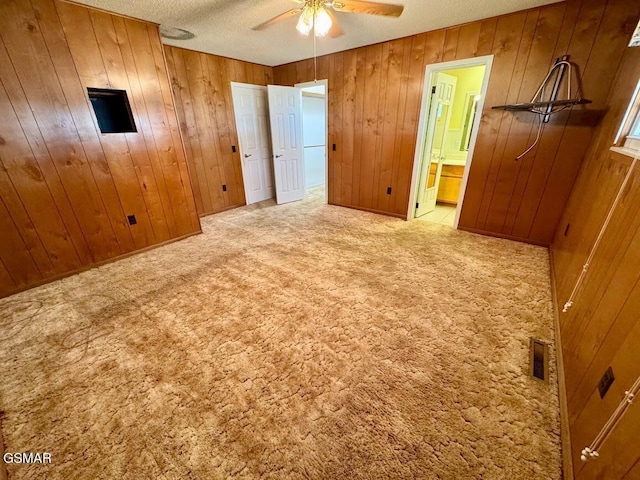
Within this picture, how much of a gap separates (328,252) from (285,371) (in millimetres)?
1588

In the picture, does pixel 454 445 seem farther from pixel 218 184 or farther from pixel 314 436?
pixel 218 184

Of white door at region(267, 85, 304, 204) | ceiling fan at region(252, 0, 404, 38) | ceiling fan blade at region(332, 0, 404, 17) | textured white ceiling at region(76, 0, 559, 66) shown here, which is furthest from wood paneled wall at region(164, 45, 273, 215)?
ceiling fan blade at region(332, 0, 404, 17)

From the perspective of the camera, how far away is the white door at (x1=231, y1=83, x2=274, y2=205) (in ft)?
13.9

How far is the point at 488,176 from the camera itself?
306cm

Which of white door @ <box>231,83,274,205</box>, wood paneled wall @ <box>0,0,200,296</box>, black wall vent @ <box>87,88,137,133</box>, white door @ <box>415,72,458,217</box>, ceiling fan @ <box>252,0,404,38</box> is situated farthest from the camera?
white door @ <box>231,83,274,205</box>

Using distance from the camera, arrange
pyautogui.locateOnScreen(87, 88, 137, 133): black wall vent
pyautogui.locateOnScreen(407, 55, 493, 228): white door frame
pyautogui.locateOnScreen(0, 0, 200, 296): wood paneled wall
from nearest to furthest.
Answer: pyautogui.locateOnScreen(0, 0, 200, 296): wood paneled wall, pyautogui.locateOnScreen(87, 88, 137, 133): black wall vent, pyautogui.locateOnScreen(407, 55, 493, 228): white door frame

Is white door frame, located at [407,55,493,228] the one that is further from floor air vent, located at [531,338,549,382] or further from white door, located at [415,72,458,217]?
floor air vent, located at [531,338,549,382]

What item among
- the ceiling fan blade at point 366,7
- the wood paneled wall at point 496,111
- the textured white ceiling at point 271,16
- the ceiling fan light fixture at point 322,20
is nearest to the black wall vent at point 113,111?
the textured white ceiling at point 271,16

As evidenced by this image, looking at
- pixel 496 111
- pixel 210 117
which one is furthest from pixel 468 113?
pixel 210 117

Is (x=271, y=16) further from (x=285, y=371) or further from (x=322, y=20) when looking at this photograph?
(x=285, y=371)

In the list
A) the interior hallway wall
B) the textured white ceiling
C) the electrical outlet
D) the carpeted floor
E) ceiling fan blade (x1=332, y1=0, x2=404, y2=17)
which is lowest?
the carpeted floor

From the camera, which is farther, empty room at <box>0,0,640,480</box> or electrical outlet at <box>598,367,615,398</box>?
empty room at <box>0,0,640,480</box>

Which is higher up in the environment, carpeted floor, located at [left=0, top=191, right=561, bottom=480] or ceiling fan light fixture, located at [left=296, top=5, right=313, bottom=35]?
ceiling fan light fixture, located at [left=296, top=5, right=313, bottom=35]

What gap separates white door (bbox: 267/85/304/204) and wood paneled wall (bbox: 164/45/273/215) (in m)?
0.59
